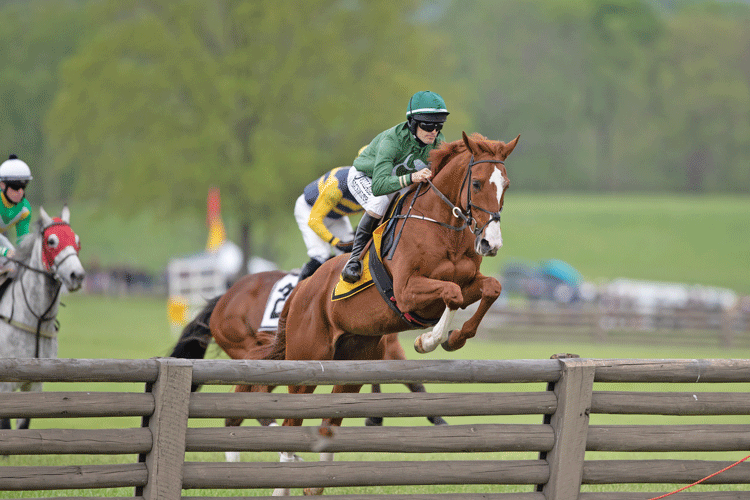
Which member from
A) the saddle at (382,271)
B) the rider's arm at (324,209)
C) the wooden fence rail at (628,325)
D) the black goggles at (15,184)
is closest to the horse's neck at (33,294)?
the black goggles at (15,184)

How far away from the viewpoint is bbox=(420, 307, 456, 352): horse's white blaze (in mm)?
5465

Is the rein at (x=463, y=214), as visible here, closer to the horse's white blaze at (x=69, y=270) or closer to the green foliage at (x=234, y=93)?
the horse's white blaze at (x=69, y=270)

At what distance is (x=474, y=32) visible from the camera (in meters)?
89.0

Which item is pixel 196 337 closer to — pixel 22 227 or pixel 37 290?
pixel 37 290

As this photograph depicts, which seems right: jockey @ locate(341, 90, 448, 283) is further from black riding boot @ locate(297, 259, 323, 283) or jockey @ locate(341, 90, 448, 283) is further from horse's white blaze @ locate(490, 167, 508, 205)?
black riding boot @ locate(297, 259, 323, 283)

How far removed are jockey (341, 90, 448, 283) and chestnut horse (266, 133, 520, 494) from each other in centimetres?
16

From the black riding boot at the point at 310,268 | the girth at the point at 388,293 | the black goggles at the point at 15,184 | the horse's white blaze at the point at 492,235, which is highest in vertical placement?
the black goggles at the point at 15,184

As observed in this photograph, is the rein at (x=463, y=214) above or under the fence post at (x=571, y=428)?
above

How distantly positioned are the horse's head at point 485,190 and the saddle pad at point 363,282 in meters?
0.78

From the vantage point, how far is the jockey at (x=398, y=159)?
5.97 meters

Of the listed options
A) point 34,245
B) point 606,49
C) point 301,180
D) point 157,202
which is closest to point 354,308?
point 34,245

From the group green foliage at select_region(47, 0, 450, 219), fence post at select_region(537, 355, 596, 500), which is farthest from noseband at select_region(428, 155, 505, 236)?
green foliage at select_region(47, 0, 450, 219)

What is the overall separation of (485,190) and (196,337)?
4.44 meters

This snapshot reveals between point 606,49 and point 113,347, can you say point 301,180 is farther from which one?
point 606,49
